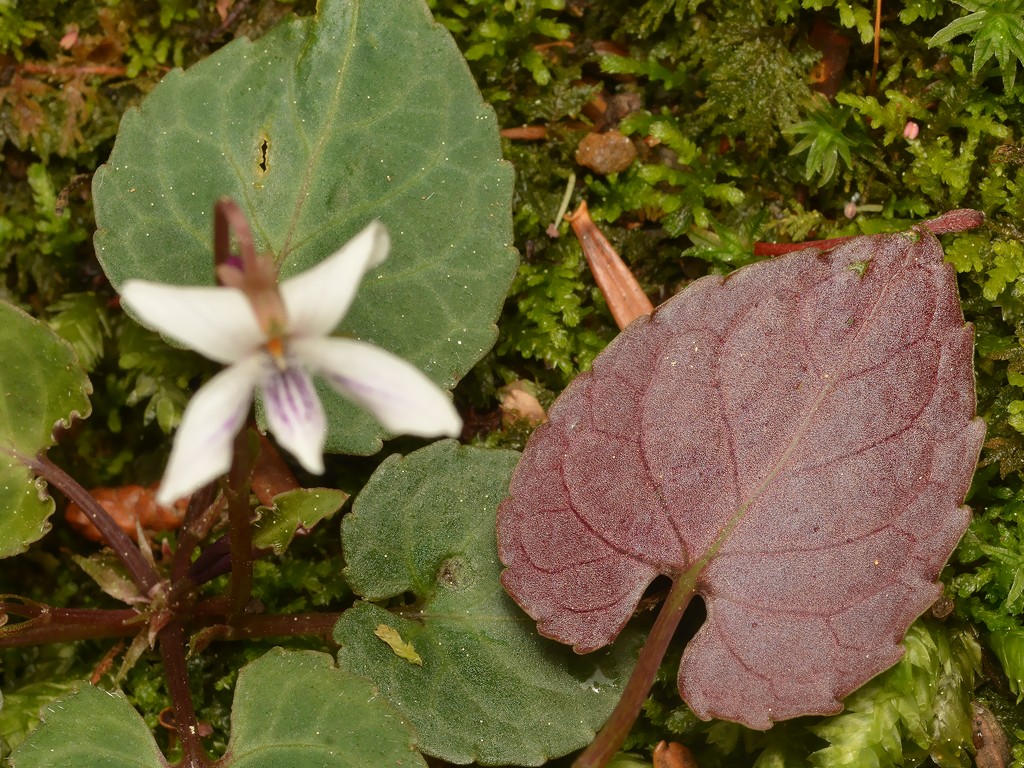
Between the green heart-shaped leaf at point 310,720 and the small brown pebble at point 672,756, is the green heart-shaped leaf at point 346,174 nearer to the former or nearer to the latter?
the green heart-shaped leaf at point 310,720

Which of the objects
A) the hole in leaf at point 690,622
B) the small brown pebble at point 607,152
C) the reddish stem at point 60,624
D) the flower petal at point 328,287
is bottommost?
the hole in leaf at point 690,622

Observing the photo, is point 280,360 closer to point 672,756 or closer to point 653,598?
point 653,598

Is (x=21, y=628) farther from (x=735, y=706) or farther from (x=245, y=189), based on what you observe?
(x=735, y=706)

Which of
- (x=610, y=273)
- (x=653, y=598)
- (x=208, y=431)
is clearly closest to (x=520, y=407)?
(x=610, y=273)

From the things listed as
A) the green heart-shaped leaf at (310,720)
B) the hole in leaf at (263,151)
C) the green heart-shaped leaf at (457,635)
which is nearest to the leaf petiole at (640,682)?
the green heart-shaped leaf at (457,635)

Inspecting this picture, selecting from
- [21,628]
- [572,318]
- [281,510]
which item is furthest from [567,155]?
[21,628]

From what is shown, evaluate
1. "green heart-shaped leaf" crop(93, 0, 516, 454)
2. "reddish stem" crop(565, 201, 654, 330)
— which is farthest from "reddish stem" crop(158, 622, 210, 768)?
"reddish stem" crop(565, 201, 654, 330)
